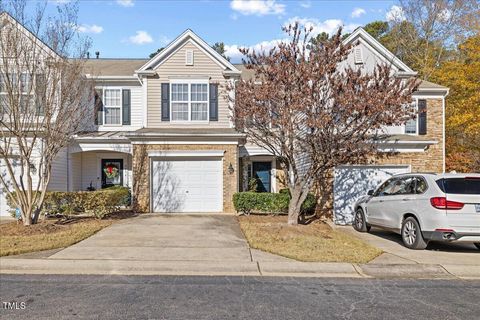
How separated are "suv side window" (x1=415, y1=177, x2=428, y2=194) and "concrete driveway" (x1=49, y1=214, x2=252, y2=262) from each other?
14.7 feet

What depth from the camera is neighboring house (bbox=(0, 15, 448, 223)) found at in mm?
14414

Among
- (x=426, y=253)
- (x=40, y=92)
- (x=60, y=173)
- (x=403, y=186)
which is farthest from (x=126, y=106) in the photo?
(x=426, y=253)

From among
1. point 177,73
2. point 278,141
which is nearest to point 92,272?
point 278,141

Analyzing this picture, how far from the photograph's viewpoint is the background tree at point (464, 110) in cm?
1997

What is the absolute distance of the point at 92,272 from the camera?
22.4ft

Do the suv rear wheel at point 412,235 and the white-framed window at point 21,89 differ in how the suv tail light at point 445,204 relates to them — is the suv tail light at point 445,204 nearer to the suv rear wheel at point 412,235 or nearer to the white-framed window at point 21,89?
the suv rear wheel at point 412,235

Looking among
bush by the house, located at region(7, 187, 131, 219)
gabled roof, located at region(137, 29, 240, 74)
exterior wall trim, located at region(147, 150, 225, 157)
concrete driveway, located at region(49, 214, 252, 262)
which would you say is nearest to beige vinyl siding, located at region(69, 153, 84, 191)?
bush by the house, located at region(7, 187, 131, 219)

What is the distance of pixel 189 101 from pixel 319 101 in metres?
7.40

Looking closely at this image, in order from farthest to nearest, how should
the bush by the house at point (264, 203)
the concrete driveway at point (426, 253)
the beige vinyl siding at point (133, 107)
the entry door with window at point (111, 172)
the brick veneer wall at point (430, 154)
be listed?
1. the entry door with window at point (111, 172)
2. the beige vinyl siding at point (133, 107)
3. the brick veneer wall at point (430, 154)
4. the bush by the house at point (264, 203)
5. the concrete driveway at point (426, 253)

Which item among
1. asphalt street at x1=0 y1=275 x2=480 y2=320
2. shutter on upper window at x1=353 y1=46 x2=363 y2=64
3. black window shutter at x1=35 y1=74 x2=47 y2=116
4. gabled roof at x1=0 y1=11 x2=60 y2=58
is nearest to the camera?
asphalt street at x1=0 y1=275 x2=480 y2=320

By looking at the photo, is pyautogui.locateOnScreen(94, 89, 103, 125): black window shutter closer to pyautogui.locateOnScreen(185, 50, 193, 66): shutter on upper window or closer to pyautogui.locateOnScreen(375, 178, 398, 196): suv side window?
pyautogui.locateOnScreen(185, 50, 193, 66): shutter on upper window

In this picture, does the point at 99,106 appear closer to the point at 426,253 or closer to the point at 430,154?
the point at 426,253

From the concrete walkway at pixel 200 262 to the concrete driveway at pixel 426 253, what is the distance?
0.02m

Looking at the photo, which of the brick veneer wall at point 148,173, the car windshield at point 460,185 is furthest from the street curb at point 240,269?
A: the brick veneer wall at point 148,173
